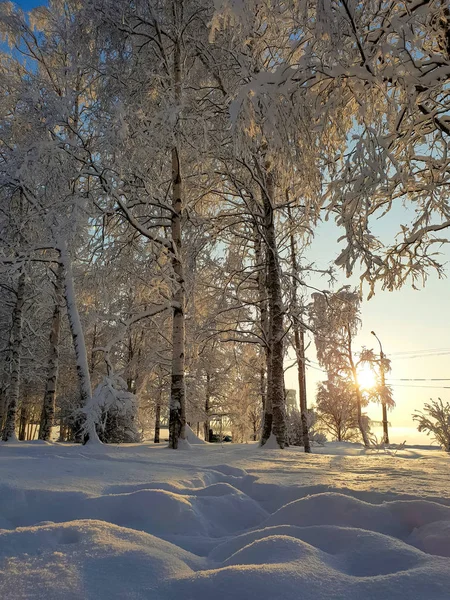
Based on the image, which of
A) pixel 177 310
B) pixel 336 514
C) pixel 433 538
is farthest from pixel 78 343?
pixel 433 538

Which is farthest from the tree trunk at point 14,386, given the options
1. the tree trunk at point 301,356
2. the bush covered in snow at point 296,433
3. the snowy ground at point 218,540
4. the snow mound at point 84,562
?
the bush covered in snow at point 296,433

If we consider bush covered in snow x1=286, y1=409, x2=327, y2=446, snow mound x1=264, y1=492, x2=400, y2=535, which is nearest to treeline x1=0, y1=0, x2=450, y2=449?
snow mound x1=264, y1=492, x2=400, y2=535

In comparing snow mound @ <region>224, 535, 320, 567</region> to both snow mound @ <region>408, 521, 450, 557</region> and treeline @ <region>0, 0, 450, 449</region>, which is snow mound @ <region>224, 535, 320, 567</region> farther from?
treeline @ <region>0, 0, 450, 449</region>

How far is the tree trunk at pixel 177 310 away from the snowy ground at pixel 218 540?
14.9ft

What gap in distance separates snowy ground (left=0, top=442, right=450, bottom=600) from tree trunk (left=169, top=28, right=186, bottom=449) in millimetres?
4532

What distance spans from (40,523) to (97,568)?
832 millimetres

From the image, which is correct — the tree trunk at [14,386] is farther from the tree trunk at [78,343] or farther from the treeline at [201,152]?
the tree trunk at [78,343]

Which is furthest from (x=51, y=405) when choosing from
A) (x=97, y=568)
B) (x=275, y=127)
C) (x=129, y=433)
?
(x=97, y=568)

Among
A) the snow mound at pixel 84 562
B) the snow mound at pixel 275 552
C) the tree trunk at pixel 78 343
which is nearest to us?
the snow mound at pixel 84 562

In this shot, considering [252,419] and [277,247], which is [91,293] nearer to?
[277,247]

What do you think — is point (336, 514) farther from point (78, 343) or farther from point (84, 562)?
point (78, 343)

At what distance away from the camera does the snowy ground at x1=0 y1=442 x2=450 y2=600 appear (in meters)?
1.26

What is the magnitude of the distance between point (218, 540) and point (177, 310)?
247 inches

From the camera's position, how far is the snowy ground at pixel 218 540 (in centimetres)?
126
